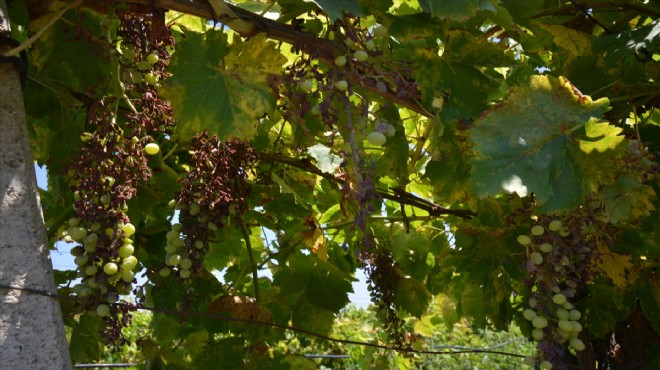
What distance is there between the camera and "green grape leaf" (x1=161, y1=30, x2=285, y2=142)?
1.75 meters

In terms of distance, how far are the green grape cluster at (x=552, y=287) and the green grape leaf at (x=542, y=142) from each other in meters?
0.15

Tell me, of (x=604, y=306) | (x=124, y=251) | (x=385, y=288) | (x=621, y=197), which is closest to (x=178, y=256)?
(x=124, y=251)

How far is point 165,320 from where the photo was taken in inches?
135

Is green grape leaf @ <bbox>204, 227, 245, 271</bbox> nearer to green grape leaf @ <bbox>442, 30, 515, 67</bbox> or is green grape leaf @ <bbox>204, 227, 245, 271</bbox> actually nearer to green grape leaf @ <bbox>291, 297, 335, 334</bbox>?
green grape leaf @ <bbox>291, 297, 335, 334</bbox>

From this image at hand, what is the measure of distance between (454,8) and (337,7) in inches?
10.9

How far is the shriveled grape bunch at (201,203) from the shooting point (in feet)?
6.07

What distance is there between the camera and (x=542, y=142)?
1641mm

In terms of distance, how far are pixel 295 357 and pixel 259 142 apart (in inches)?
30.1

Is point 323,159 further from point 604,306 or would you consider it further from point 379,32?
point 604,306

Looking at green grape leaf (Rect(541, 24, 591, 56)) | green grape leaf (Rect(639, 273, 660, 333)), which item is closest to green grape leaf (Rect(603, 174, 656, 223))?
green grape leaf (Rect(541, 24, 591, 56))

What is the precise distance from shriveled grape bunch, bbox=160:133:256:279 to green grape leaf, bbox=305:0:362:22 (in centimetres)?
42

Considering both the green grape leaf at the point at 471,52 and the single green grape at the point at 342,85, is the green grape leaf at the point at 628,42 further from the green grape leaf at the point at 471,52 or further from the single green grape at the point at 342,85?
the single green grape at the point at 342,85

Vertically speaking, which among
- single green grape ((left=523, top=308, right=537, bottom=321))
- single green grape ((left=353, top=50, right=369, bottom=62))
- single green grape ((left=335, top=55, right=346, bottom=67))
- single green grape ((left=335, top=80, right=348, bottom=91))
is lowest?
single green grape ((left=523, top=308, right=537, bottom=321))

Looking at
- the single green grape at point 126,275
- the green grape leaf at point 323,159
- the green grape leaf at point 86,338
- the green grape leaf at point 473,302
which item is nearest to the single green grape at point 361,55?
the single green grape at point 126,275
